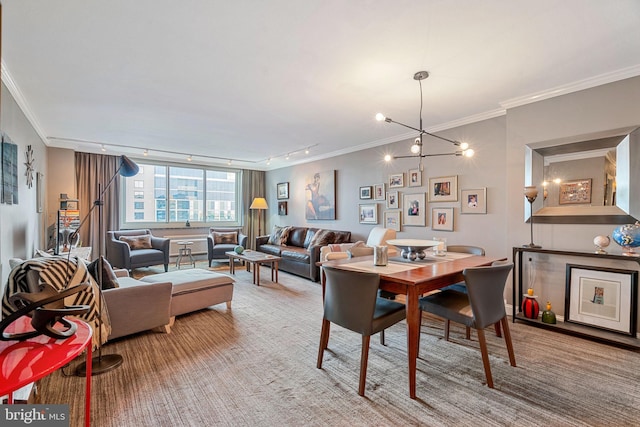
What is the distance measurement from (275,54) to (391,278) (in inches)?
77.0

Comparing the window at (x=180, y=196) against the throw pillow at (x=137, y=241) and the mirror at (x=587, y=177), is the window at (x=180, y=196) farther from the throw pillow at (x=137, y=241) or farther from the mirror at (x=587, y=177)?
the mirror at (x=587, y=177)

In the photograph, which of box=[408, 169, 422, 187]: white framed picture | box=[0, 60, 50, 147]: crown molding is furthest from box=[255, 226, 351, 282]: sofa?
box=[0, 60, 50, 147]: crown molding

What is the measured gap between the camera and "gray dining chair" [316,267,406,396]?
81.6 inches

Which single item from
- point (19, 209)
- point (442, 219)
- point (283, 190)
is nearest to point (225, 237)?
point (283, 190)

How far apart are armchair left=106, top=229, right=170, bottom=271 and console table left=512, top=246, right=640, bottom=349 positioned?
550 cm

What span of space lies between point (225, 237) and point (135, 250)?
1.68 metres

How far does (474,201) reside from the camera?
4.10 metres

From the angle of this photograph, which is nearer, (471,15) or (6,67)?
(471,15)

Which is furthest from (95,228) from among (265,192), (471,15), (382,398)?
(471,15)

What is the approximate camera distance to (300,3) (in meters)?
1.95

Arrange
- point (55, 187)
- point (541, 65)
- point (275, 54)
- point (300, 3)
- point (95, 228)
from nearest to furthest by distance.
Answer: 1. point (300, 3)
2. point (275, 54)
3. point (541, 65)
4. point (55, 187)
5. point (95, 228)

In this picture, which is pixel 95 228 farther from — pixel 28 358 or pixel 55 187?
pixel 28 358

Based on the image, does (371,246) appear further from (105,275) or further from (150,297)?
(105,275)

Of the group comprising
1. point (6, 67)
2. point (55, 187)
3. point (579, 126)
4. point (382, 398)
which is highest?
point (6, 67)
